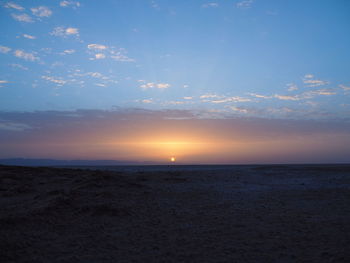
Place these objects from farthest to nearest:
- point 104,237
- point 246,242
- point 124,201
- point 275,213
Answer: point 124,201 < point 275,213 < point 104,237 < point 246,242

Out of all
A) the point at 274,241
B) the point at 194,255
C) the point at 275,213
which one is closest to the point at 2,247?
the point at 194,255

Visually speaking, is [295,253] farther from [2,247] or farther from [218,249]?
[2,247]

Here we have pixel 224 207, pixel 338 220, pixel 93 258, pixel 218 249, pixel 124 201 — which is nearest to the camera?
pixel 93 258

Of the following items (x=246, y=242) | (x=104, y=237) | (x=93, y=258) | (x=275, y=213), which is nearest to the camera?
(x=93, y=258)

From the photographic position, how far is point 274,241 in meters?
9.02

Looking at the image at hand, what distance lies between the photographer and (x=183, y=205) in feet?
50.6

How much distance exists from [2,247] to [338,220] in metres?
11.6

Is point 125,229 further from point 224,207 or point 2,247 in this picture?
point 224,207

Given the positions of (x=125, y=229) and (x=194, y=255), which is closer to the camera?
(x=194, y=255)

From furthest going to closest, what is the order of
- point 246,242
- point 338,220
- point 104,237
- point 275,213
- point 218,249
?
1. point 275,213
2. point 338,220
3. point 104,237
4. point 246,242
5. point 218,249

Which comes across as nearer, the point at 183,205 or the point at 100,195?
the point at 183,205

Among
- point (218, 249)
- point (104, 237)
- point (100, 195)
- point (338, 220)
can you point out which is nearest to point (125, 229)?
point (104, 237)

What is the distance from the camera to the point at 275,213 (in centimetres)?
1315

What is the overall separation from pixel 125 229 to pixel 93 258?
2.97 meters
